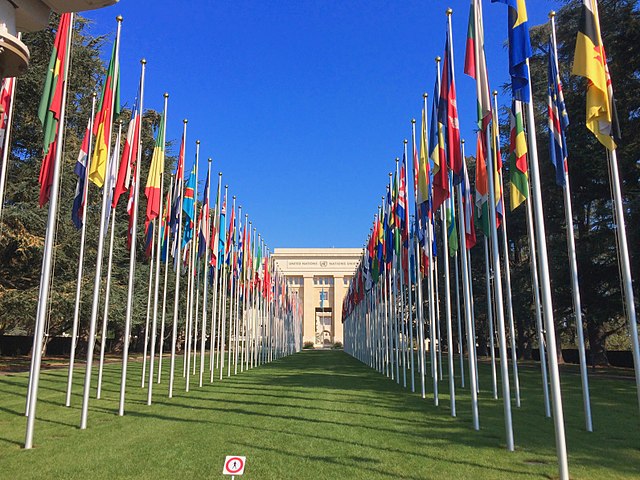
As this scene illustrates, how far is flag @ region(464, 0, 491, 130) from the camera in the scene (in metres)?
10.7

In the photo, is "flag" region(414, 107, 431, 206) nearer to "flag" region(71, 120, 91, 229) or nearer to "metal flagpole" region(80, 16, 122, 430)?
"metal flagpole" region(80, 16, 122, 430)

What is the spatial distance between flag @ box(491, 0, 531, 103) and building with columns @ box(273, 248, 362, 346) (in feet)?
342

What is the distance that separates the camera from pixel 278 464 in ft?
29.0

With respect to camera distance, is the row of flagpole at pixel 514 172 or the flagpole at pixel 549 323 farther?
the row of flagpole at pixel 514 172

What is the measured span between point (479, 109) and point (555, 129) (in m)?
2.62

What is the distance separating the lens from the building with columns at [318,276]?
11362 cm

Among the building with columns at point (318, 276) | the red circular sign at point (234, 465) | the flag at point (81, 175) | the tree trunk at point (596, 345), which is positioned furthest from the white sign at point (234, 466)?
the building with columns at point (318, 276)

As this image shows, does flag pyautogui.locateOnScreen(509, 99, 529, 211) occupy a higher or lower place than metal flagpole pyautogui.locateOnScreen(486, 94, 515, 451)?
higher

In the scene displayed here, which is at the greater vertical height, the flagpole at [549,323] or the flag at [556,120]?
the flag at [556,120]

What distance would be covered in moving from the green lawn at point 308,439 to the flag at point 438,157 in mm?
5620

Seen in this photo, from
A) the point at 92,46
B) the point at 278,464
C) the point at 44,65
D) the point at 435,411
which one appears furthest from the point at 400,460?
the point at 92,46

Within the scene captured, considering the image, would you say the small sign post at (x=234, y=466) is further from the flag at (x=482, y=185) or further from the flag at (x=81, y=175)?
the flag at (x=81, y=175)

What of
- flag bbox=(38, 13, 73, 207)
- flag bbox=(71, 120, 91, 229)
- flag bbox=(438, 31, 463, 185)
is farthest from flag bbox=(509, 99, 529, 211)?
flag bbox=(71, 120, 91, 229)

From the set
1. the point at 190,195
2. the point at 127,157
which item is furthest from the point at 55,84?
the point at 190,195
